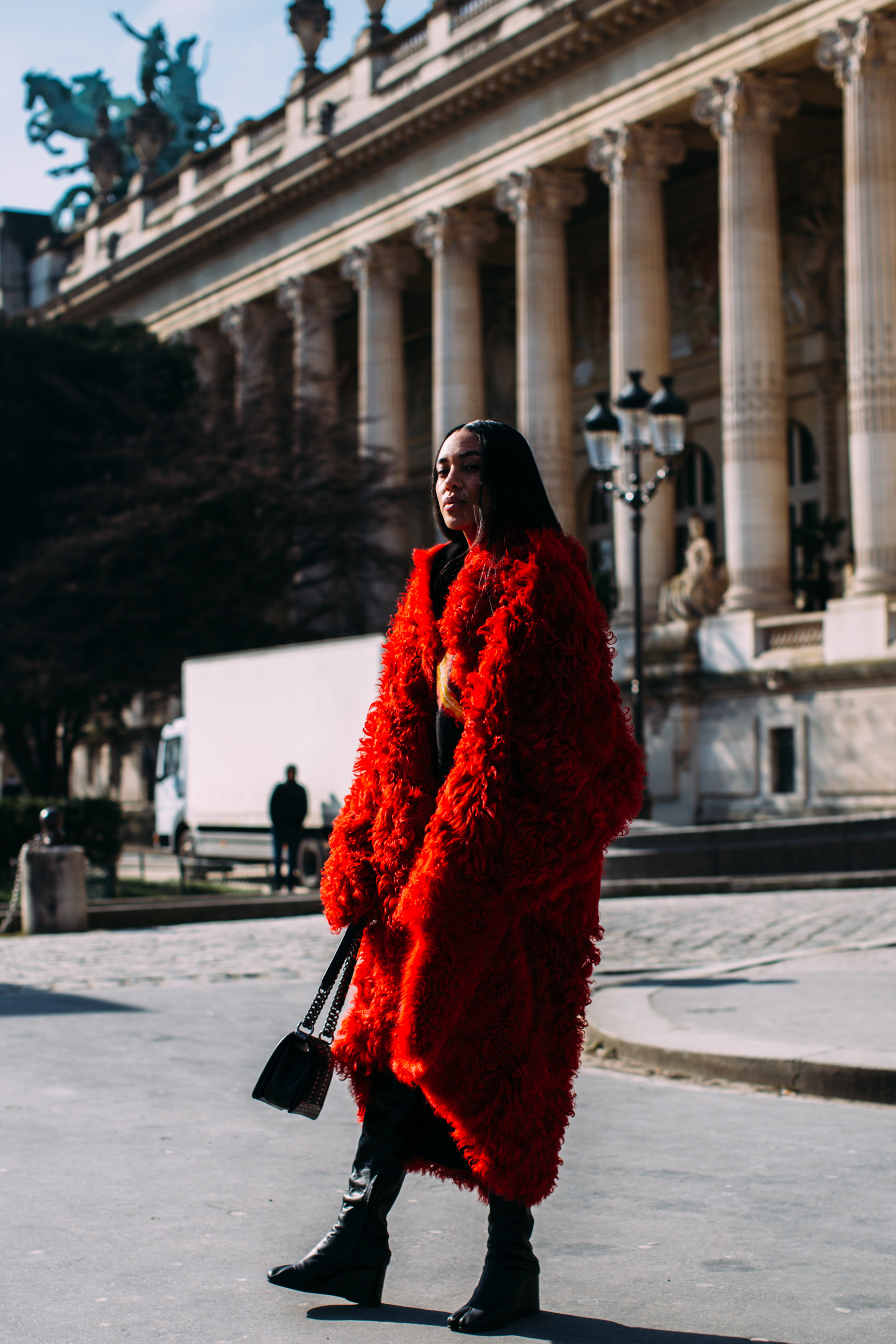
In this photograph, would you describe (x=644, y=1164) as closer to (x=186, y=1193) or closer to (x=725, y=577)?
(x=186, y=1193)

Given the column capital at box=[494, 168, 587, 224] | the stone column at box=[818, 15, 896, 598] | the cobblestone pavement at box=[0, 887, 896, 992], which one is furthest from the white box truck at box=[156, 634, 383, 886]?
the column capital at box=[494, 168, 587, 224]

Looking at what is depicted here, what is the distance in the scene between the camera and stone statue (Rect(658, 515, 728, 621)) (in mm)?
32188

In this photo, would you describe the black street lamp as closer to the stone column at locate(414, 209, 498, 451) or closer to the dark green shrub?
the dark green shrub

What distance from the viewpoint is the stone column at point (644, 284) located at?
3441 centimetres

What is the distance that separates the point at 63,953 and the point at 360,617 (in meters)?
26.8

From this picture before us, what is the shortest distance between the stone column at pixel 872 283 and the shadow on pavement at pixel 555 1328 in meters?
25.5

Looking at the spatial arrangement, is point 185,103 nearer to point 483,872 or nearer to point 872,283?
point 872,283

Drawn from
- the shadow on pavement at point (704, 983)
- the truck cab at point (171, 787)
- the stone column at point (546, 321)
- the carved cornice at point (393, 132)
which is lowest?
the shadow on pavement at point (704, 983)

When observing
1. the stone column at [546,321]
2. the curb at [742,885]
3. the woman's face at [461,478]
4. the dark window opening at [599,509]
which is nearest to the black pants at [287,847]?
the curb at [742,885]

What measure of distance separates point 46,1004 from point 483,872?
6.78 metres

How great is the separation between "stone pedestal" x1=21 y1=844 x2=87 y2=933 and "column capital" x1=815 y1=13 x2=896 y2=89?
20924mm

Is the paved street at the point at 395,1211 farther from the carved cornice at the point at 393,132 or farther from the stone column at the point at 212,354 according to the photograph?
the stone column at the point at 212,354

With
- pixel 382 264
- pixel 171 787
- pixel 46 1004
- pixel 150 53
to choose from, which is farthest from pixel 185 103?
pixel 46 1004

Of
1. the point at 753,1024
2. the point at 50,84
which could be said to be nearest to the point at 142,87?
the point at 50,84
